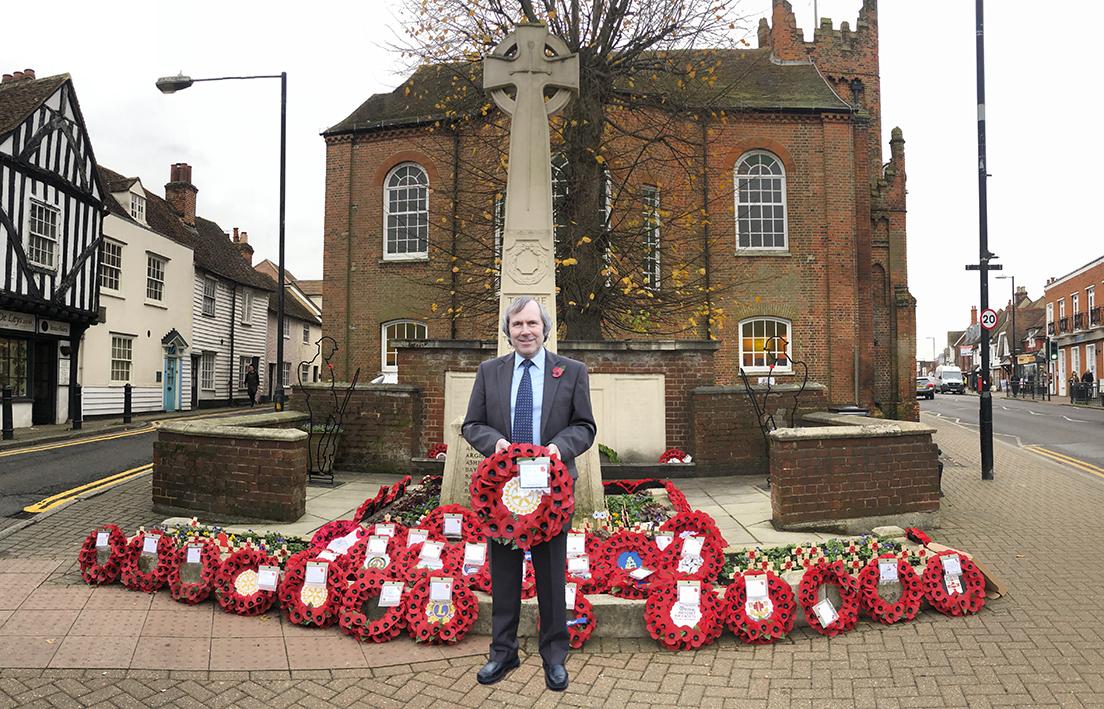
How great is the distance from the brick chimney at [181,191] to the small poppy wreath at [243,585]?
1153 inches

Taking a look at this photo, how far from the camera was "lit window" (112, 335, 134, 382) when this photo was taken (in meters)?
22.7

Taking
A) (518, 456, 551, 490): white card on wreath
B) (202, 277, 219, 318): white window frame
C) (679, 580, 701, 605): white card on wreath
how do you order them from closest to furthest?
(518, 456, 551, 490): white card on wreath, (679, 580, 701, 605): white card on wreath, (202, 277, 219, 318): white window frame

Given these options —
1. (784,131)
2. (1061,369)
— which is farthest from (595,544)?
(1061,369)

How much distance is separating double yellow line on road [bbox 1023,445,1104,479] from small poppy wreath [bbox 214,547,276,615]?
42.0ft

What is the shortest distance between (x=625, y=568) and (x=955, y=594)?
7.26 feet

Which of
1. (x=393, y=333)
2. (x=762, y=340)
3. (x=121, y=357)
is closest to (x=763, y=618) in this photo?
(x=762, y=340)

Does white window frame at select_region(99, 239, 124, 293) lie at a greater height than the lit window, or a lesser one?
greater

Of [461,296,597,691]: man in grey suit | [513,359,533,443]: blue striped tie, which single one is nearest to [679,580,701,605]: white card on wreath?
[461,296,597,691]: man in grey suit

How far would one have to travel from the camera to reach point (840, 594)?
458cm

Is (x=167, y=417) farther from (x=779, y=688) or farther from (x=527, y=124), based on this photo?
(x=779, y=688)

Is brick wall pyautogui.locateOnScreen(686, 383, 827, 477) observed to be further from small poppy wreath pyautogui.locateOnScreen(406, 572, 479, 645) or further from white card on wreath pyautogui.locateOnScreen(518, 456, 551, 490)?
white card on wreath pyautogui.locateOnScreen(518, 456, 551, 490)

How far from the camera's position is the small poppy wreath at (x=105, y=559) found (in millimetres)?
5230

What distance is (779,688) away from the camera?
3.69 m

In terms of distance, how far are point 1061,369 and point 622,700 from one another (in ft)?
191
